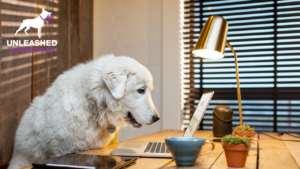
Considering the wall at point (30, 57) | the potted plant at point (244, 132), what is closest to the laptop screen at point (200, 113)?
the potted plant at point (244, 132)

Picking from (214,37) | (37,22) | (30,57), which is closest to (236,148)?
(214,37)

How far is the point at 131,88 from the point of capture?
1275 mm

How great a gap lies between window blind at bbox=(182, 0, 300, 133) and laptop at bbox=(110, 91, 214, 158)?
57.8 inches

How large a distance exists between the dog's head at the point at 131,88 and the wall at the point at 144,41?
126 centimetres

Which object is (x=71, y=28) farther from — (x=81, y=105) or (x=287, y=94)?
(x=287, y=94)

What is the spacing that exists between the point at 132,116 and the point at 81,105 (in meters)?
0.28

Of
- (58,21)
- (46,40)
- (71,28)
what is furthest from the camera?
(71,28)

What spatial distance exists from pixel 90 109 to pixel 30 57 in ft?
3.56

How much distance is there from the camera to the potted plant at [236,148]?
791 mm

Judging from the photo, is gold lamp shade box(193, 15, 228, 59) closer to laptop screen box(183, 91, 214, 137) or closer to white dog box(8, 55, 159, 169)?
laptop screen box(183, 91, 214, 137)

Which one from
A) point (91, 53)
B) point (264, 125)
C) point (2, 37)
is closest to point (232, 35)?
point (264, 125)

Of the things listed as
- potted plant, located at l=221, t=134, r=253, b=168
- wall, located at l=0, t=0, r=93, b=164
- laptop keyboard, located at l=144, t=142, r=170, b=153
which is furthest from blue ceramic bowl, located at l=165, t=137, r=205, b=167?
wall, located at l=0, t=0, r=93, b=164

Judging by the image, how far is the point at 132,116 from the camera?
1.31 m

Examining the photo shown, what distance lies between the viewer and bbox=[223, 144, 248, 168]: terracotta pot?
2.61 ft
